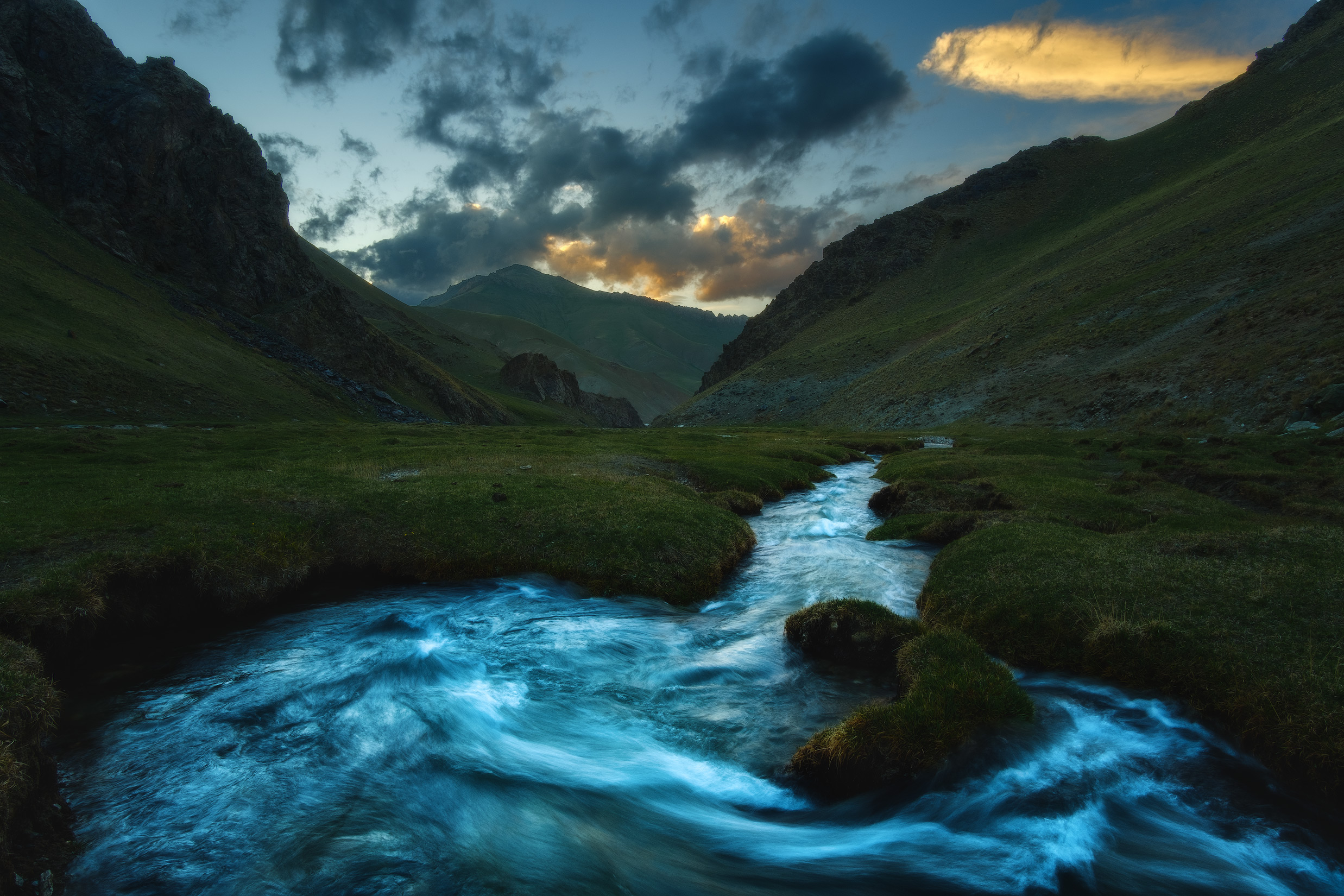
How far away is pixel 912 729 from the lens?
412 inches

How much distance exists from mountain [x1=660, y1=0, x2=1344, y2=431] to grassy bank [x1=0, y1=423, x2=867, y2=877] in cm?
4490

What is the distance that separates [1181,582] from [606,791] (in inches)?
587

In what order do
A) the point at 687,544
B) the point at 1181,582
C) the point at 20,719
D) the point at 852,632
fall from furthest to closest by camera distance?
the point at 687,544
the point at 1181,582
the point at 852,632
the point at 20,719

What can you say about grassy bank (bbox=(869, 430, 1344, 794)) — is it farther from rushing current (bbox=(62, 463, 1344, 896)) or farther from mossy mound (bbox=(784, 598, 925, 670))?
mossy mound (bbox=(784, 598, 925, 670))

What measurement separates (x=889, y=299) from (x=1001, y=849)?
20016cm

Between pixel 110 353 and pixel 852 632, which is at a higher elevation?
pixel 110 353

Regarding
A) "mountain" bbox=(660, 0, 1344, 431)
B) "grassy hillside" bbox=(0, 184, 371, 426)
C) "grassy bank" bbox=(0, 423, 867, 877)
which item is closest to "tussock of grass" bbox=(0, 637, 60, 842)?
"grassy bank" bbox=(0, 423, 867, 877)

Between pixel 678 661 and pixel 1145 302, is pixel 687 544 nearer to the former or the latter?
pixel 678 661

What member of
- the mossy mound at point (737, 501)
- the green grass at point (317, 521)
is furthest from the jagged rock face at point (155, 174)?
the mossy mound at point (737, 501)

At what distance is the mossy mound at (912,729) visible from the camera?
1025 cm

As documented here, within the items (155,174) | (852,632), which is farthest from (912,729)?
(155,174)

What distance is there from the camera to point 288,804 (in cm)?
982

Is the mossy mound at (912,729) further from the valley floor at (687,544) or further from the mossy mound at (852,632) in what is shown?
the valley floor at (687,544)

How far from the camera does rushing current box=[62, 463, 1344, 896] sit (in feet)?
28.0
